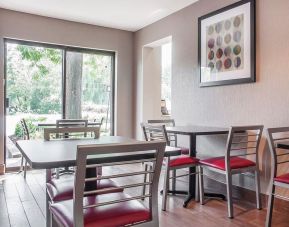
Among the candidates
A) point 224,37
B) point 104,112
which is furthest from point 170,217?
point 104,112

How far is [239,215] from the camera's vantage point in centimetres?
251

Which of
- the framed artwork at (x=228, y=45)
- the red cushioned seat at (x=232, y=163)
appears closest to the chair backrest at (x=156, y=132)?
the red cushioned seat at (x=232, y=163)

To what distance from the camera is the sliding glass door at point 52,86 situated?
430cm

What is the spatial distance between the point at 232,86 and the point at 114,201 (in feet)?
7.92

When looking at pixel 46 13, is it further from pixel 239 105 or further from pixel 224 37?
pixel 239 105

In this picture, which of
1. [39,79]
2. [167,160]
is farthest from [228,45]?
[39,79]

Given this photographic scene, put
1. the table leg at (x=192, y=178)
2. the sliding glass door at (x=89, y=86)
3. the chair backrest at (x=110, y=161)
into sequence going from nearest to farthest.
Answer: the chair backrest at (x=110, y=161)
the table leg at (x=192, y=178)
the sliding glass door at (x=89, y=86)

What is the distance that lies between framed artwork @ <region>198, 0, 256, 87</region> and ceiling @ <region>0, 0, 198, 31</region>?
57cm

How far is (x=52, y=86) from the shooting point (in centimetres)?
462

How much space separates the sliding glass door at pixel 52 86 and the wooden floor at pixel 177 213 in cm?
145

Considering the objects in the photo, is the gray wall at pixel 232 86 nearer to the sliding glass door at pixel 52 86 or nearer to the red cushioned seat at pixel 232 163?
the red cushioned seat at pixel 232 163

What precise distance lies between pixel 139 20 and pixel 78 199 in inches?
157

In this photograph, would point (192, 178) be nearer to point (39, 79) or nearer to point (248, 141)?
point (248, 141)

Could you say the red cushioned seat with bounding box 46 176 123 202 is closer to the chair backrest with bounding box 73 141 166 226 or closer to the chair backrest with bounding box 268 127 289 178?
the chair backrest with bounding box 73 141 166 226
